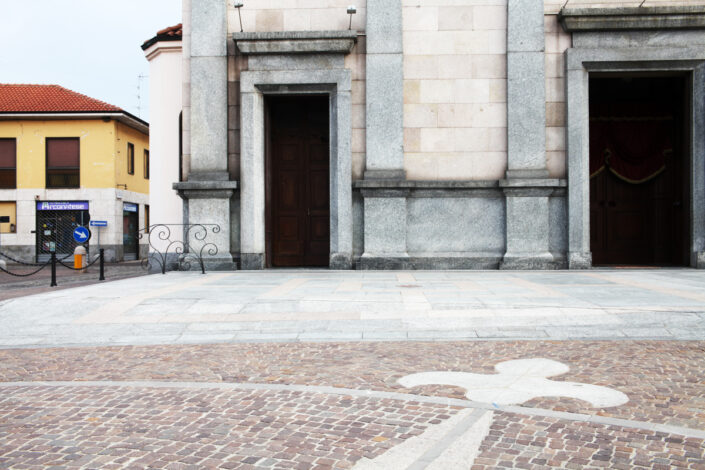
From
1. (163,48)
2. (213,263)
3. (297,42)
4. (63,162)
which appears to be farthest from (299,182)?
(63,162)

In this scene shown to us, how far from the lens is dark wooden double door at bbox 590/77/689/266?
15.8 metres

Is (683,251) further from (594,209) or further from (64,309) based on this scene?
(64,309)

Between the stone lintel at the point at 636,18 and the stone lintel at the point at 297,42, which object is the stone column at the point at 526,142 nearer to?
the stone lintel at the point at 636,18

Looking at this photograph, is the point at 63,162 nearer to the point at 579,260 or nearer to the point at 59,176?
the point at 59,176

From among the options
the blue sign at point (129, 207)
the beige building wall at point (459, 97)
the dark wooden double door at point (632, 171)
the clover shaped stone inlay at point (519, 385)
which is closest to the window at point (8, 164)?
the blue sign at point (129, 207)

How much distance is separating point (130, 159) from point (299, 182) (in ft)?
69.5

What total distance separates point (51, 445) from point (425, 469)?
2069 mm

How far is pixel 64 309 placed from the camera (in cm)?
816

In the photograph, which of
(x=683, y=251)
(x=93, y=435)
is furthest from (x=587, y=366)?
(x=683, y=251)

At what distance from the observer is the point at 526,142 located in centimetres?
1372

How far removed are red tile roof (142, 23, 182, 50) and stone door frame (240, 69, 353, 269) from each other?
3.57 metres

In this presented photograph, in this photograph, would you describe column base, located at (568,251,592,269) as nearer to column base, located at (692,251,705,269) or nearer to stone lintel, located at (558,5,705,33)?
column base, located at (692,251,705,269)

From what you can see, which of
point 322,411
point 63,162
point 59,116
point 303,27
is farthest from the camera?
point 63,162

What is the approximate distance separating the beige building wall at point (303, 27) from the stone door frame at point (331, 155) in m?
0.22
